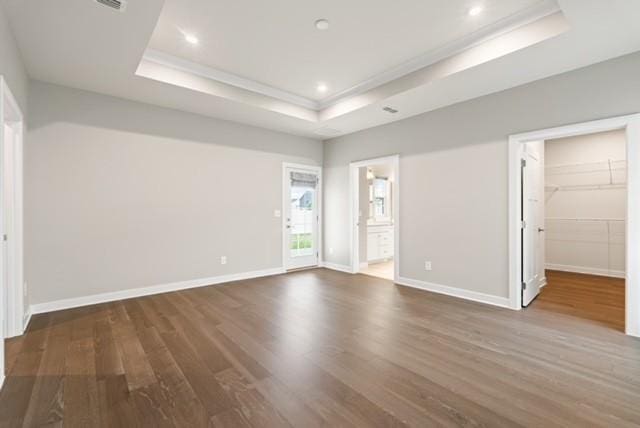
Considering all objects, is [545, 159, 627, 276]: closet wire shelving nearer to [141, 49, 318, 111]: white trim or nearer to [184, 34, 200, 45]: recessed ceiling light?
[141, 49, 318, 111]: white trim

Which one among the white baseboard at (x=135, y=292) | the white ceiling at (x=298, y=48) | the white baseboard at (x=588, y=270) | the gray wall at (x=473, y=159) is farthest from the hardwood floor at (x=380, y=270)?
the white baseboard at (x=588, y=270)

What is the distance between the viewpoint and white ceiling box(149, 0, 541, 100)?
262 cm

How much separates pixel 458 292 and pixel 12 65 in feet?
17.9

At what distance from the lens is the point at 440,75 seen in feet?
11.1

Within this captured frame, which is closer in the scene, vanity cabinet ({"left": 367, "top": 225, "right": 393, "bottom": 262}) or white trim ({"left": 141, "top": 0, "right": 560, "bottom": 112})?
white trim ({"left": 141, "top": 0, "right": 560, "bottom": 112})

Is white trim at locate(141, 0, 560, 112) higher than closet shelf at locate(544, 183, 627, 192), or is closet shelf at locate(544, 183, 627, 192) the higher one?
white trim at locate(141, 0, 560, 112)

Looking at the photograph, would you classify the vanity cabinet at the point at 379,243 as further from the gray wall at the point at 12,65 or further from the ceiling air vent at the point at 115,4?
the gray wall at the point at 12,65

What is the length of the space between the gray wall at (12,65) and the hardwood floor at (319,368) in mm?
2299

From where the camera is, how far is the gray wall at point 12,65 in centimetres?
222

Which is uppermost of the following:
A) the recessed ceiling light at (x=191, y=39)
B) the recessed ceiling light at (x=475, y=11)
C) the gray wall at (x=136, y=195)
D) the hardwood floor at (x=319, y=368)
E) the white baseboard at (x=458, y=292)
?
the recessed ceiling light at (x=191, y=39)

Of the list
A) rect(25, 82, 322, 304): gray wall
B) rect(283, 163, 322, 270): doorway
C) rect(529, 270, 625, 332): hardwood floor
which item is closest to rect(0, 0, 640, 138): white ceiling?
rect(25, 82, 322, 304): gray wall

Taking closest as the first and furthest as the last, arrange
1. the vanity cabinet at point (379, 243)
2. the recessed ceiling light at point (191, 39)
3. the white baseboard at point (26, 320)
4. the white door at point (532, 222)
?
1. the white baseboard at point (26, 320)
2. the recessed ceiling light at point (191, 39)
3. the white door at point (532, 222)
4. the vanity cabinet at point (379, 243)

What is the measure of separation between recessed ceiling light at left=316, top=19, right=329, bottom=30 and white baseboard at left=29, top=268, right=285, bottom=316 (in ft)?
12.7

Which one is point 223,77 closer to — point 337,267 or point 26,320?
point 26,320
